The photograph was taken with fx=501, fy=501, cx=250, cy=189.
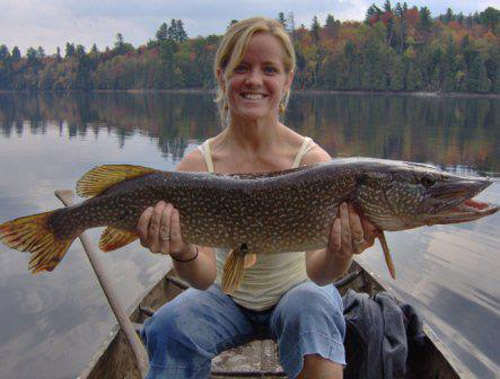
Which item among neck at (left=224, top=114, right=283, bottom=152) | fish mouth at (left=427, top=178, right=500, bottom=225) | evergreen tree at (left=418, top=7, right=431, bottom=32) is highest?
evergreen tree at (left=418, top=7, right=431, bottom=32)

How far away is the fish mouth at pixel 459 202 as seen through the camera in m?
2.43

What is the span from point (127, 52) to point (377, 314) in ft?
406

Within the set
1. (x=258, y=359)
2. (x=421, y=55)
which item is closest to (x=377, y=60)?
(x=421, y=55)

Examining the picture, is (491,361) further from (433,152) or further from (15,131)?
(15,131)

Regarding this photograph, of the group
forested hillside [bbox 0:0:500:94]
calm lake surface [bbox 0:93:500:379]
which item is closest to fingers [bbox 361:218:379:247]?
calm lake surface [bbox 0:93:500:379]

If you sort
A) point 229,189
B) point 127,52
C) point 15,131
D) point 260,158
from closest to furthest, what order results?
1. point 229,189
2. point 260,158
3. point 15,131
4. point 127,52

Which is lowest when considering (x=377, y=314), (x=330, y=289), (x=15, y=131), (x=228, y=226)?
(x=15, y=131)

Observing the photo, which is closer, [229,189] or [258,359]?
[229,189]

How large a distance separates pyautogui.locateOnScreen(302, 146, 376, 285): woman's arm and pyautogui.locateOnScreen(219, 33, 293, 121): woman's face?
0.85m

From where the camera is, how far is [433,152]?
59.9 feet

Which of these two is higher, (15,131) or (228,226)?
(228,226)

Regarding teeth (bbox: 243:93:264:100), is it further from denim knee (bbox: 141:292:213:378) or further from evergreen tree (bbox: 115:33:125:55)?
evergreen tree (bbox: 115:33:125:55)

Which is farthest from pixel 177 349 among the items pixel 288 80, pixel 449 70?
pixel 449 70

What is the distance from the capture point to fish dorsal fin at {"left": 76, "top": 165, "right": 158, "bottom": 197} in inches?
107
